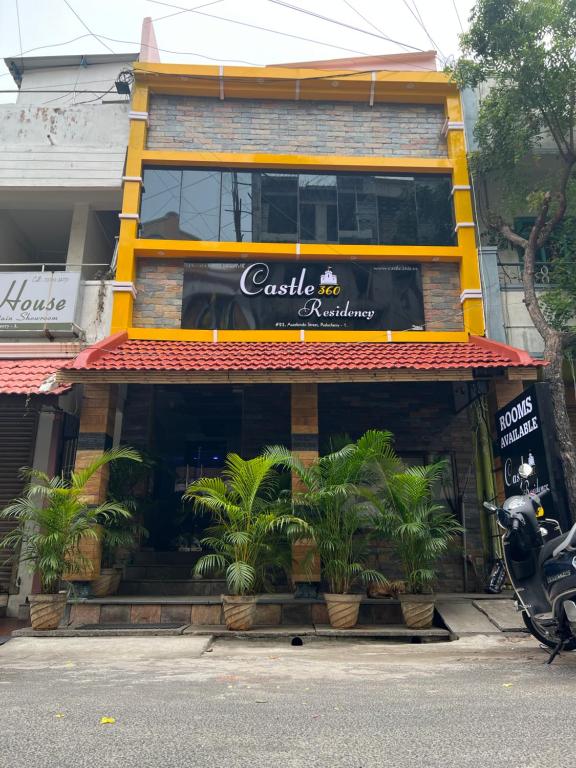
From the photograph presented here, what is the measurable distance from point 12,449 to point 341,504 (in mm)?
6105

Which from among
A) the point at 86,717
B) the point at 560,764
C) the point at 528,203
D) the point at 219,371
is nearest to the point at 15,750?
the point at 86,717

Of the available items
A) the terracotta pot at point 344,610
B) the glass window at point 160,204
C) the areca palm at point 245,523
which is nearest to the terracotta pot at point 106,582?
the areca palm at point 245,523

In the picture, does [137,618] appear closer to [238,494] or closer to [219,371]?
[238,494]

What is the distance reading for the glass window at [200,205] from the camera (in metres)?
10.2

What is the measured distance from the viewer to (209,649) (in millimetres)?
5895

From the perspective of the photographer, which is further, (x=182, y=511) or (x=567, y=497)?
(x=182, y=511)

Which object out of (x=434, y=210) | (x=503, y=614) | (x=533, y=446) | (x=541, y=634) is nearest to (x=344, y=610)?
(x=503, y=614)

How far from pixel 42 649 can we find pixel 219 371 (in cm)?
393

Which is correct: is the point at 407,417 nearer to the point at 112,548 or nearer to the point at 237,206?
the point at 237,206

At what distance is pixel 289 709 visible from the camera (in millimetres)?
3375

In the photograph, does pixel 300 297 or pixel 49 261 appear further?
pixel 49 261

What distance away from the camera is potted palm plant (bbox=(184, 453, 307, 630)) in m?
6.64

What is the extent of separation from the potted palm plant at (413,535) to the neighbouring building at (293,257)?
98.2 inches

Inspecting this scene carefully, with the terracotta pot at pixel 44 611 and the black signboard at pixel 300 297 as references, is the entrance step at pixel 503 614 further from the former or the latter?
the terracotta pot at pixel 44 611
